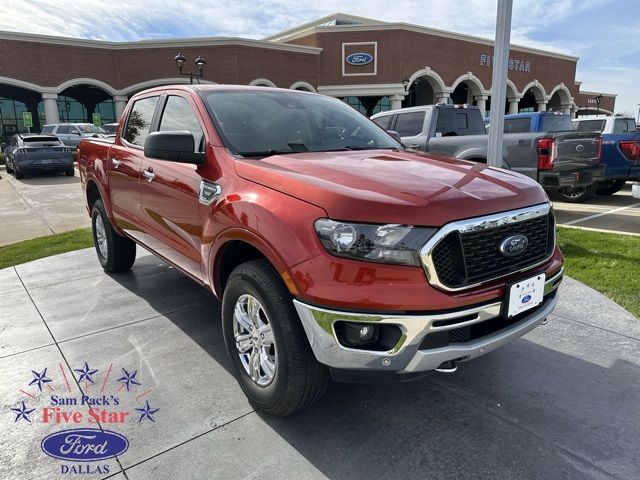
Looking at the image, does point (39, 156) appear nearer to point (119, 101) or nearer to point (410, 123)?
point (410, 123)

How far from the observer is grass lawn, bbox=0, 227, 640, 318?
4.73m

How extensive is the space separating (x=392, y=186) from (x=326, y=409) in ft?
4.61

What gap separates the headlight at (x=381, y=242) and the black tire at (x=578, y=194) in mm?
9765

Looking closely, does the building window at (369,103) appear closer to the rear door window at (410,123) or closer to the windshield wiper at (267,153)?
the rear door window at (410,123)

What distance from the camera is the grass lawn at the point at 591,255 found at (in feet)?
15.5

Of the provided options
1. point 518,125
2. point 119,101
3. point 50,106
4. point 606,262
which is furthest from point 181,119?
point 50,106

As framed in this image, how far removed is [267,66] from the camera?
35.8 meters

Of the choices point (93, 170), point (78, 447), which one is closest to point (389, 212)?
point (78, 447)

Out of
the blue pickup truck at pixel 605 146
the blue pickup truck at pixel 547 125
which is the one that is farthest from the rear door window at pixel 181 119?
the blue pickup truck at pixel 605 146

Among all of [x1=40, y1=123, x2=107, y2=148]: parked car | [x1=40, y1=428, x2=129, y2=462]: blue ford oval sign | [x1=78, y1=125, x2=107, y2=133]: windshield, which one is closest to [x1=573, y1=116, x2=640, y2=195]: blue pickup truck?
[x1=40, y1=428, x2=129, y2=462]: blue ford oval sign

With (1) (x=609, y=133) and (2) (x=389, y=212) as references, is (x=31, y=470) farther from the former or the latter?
(1) (x=609, y=133)

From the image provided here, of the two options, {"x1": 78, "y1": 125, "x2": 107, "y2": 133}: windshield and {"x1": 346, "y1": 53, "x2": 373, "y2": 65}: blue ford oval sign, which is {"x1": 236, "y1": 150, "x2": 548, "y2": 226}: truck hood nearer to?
{"x1": 78, "y1": 125, "x2": 107, "y2": 133}: windshield

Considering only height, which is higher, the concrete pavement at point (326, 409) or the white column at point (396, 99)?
the white column at point (396, 99)

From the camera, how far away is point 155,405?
9.36 feet
